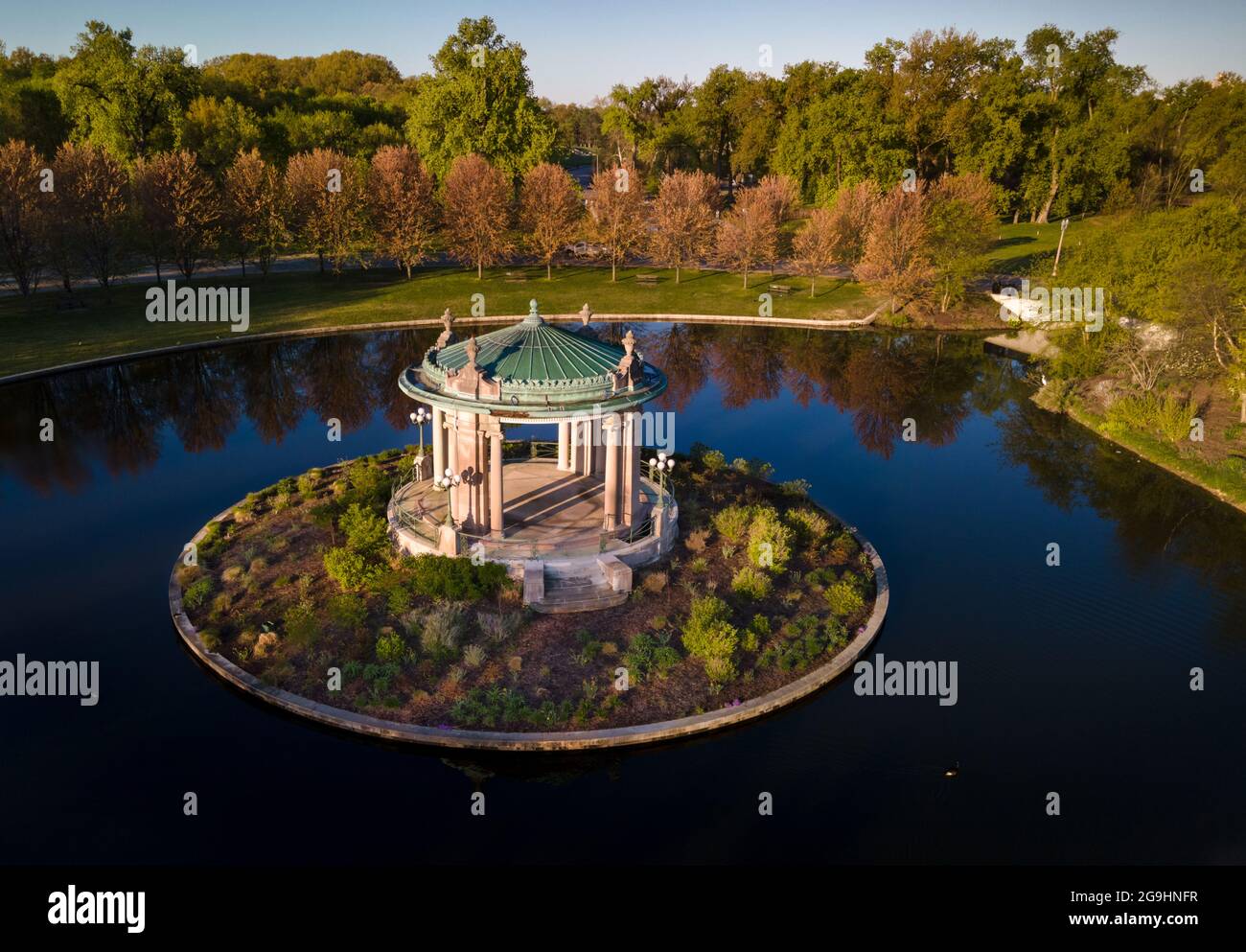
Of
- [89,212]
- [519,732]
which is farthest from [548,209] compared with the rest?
[519,732]

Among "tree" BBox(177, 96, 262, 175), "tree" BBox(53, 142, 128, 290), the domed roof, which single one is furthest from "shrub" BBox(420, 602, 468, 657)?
"tree" BBox(177, 96, 262, 175)

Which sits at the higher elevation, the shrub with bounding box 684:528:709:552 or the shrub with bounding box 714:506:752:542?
the shrub with bounding box 714:506:752:542

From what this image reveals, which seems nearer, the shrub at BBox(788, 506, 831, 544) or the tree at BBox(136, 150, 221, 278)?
the shrub at BBox(788, 506, 831, 544)

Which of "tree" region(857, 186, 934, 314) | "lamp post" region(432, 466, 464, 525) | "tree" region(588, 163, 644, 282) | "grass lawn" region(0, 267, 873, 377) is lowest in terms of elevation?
"lamp post" region(432, 466, 464, 525)

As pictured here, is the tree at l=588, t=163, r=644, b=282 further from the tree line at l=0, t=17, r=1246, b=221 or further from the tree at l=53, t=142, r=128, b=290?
the tree at l=53, t=142, r=128, b=290

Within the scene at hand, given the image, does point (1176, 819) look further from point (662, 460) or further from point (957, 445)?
point (957, 445)

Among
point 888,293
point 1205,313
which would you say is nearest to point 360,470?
point 1205,313

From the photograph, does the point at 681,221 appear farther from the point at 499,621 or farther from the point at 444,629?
the point at 444,629
